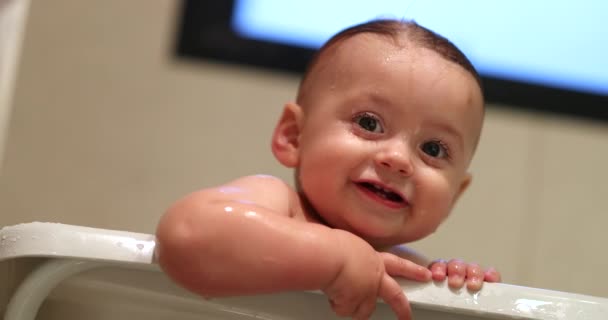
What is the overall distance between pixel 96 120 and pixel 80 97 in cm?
5

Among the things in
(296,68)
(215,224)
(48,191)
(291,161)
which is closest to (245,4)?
(296,68)

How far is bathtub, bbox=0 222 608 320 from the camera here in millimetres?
426

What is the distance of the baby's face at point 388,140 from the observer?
1.76 feet

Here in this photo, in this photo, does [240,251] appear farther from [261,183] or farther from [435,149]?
[435,149]

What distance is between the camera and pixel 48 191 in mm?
1058

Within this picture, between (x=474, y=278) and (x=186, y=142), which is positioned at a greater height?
(x=474, y=278)

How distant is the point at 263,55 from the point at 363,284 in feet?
2.50

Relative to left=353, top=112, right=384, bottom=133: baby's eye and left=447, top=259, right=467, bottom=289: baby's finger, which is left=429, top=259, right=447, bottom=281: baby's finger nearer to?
left=447, top=259, right=467, bottom=289: baby's finger

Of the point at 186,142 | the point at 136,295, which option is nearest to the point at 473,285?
the point at 136,295

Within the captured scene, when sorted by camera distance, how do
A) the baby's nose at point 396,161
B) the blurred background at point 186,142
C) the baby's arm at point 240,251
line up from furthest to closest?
1. the blurred background at point 186,142
2. the baby's nose at point 396,161
3. the baby's arm at point 240,251

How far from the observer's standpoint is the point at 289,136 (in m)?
0.63

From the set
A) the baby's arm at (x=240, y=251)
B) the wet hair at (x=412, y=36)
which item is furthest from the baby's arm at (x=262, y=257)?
the wet hair at (x=412, y=36)

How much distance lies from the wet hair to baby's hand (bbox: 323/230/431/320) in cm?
22

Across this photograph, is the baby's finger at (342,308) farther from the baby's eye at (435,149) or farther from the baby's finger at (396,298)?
the baby's eye at (435,149)
